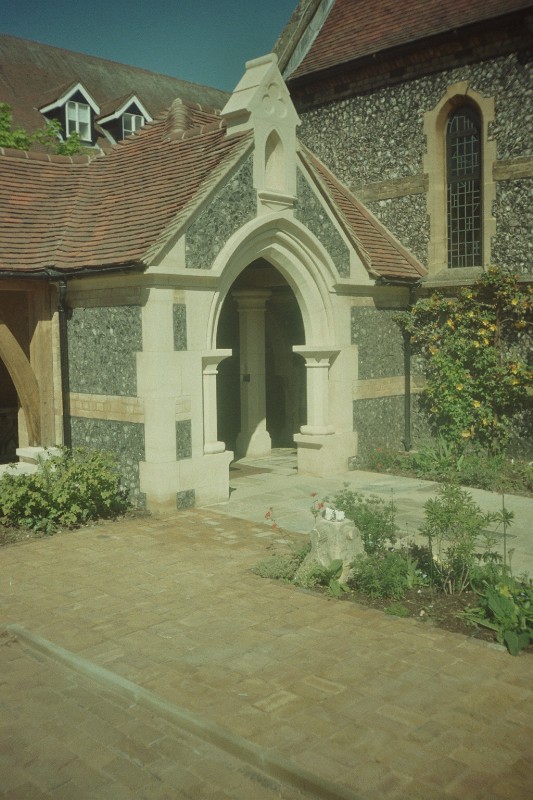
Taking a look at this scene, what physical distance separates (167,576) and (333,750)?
10.9 ft

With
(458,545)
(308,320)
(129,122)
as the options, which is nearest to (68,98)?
(129,122)

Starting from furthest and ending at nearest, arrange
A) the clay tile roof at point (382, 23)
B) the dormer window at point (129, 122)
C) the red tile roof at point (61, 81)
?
the dormer window at point (129, 122)
the red tile roof at point (61, 81)
the clay tile roof at point (382, 23)

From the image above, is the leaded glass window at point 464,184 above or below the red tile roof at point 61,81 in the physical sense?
below

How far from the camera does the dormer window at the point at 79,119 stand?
26094 mm

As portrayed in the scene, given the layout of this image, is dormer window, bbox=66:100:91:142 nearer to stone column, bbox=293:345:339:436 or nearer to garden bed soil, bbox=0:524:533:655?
stone column, bbox=293:345:339:436

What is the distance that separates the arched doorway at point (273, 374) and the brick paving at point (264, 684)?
768cm

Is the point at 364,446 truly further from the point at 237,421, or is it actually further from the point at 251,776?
the point at 251,776

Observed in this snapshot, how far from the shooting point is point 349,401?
40.5 ft

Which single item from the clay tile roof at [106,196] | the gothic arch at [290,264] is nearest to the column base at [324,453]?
the gothic arch at [290,264]

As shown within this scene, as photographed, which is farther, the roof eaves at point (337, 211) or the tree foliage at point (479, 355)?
the tree foliage at point (479, 355)

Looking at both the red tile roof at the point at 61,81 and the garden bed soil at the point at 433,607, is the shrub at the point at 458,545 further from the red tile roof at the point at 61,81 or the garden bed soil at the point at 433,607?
the red tile roof at the point at 61,81

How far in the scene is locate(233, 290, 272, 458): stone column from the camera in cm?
1402

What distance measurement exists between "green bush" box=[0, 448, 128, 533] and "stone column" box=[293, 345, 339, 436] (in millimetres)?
3676

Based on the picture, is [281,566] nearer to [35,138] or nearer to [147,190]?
[147,190]
